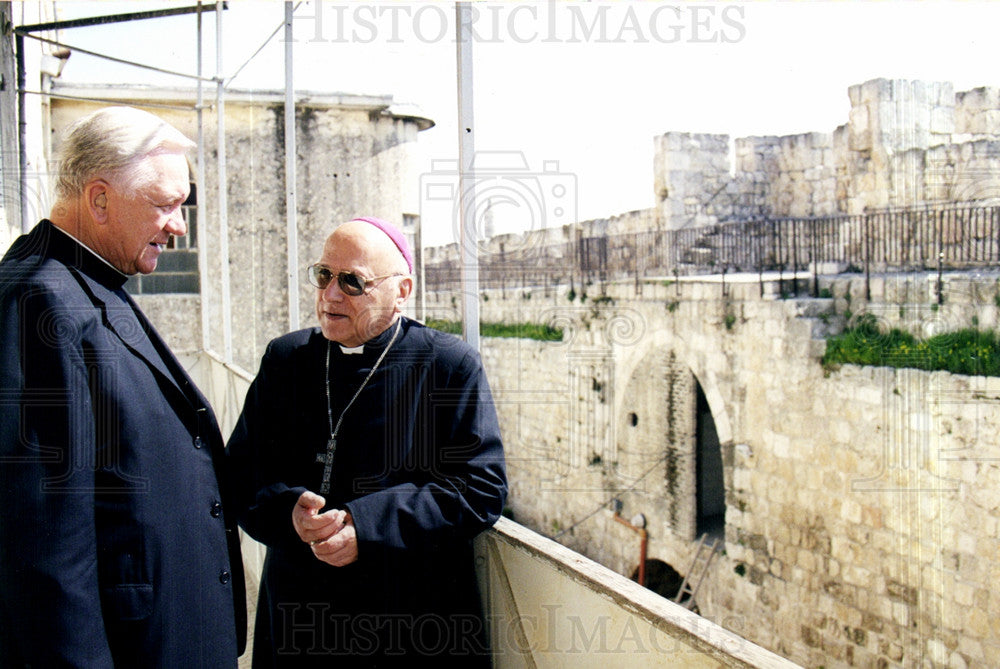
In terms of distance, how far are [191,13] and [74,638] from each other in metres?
5.66

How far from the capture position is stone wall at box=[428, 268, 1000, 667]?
604cm

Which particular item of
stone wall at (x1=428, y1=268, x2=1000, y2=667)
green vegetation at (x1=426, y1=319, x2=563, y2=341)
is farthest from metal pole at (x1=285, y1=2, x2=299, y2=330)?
green vegetation at (x1=426, y1=319, x2=563, y2=341)

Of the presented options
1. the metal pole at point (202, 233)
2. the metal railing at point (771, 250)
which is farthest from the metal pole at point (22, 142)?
the metal railing at point (771, 250)

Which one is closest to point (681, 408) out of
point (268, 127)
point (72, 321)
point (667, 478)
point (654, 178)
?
point (667, 478)

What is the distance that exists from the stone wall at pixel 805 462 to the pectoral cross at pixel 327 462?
17.8ft

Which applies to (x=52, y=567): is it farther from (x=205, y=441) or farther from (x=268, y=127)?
(x=268, y=127)

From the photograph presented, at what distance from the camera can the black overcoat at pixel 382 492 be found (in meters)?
1.85

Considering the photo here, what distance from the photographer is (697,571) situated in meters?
9.34

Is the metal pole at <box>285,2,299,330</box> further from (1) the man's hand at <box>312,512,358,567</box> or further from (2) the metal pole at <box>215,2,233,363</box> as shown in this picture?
(1) the man's hand at <box>312,512,358,567</box>

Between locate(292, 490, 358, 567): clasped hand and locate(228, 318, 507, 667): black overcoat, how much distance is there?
28 millimetres

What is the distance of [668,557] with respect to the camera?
33.4ft

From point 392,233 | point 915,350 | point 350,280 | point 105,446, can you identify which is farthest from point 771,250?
point 105,446

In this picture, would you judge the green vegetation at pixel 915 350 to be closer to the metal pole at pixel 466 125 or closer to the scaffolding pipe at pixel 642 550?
the scaffolding pipe at pixel 642 550

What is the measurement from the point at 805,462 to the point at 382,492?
21.4ft
